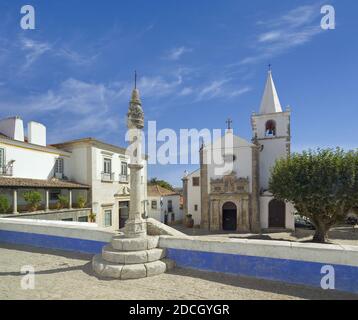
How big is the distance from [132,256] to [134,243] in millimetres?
409

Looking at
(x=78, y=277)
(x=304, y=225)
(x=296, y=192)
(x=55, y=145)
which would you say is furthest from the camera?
(x=304, y=225)

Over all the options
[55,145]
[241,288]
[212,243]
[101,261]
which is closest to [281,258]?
[241,288]

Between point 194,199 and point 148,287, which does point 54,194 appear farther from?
point 148,287

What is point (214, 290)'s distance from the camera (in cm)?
510

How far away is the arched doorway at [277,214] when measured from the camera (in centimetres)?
2283

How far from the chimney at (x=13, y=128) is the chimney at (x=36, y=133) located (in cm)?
45

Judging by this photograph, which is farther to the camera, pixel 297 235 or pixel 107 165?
pixel 107 165

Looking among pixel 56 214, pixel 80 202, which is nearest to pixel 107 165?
pixel 80 202

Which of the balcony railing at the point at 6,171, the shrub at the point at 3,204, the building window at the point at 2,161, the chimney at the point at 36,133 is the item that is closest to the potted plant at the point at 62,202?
the balcony railing at the point at 6,171

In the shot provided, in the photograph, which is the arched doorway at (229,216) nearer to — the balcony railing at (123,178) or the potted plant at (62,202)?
the balcony railing at (123,178)

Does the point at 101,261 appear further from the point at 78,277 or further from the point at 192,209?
the point at 192,209

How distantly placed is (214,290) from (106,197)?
57.4ft

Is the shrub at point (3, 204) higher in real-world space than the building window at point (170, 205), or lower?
higher

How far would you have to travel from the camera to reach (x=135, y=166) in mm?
7320
